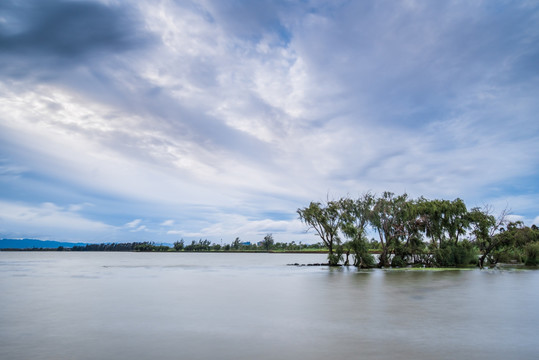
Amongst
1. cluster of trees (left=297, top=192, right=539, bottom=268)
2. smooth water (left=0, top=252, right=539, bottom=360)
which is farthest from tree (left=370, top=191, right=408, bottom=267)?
smooth water (left=0, top=252, right=539, bottom=360)

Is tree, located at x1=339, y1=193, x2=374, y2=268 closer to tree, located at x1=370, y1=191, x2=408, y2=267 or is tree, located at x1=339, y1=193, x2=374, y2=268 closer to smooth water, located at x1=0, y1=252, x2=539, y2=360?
tree, located at x1=370, y1=191, x2=408, y2=267

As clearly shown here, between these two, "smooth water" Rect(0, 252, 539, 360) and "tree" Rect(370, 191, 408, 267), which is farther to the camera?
"tree" Rect(370, 191, 408, 267)

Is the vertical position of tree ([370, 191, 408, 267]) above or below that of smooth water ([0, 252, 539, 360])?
above

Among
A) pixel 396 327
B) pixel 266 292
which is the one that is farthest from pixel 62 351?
pixel 266 292

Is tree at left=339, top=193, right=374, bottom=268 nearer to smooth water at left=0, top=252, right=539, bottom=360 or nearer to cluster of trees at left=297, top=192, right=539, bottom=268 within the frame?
cluster of trees at left=297, top=192, right=539, bottom=268

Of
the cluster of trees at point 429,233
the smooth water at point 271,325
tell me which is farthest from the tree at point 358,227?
the smooth water at point 271,325

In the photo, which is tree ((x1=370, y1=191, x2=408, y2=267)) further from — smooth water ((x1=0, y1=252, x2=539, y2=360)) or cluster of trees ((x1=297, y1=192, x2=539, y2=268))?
smooth water ((x1=0, y1=252, x2=539, y2=360))

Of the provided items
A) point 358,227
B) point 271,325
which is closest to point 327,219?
point 358,227

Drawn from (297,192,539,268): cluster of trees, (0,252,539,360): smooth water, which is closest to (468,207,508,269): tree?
(297,192,539,268): cluster of trees

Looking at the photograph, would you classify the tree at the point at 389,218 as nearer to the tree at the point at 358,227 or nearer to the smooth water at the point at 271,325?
the tree at the point at 358,227

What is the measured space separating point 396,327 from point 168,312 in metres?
10.4

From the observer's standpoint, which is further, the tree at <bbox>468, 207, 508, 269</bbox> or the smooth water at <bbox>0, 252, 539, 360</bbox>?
the tree at <bbox>468, 207, 508, 269</bbox>

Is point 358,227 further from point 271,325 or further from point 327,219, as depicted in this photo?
point 271,325

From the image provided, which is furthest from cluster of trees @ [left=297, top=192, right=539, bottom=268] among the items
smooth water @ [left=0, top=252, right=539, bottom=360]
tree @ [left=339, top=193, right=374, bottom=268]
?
smooth water @ [left=0, top=252, right=539, bottom=360]
